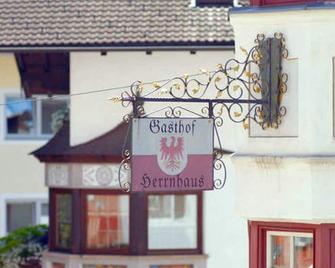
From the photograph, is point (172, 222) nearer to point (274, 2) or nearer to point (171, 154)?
point (274, 2)

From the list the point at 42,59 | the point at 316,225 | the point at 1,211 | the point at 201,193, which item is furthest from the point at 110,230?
the point at 1,211

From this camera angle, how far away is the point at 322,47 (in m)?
16.4

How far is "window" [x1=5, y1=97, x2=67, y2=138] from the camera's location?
110 ft

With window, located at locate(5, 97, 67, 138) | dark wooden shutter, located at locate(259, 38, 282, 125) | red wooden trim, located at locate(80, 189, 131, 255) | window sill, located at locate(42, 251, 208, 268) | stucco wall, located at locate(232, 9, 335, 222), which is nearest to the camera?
stucco wall, located at locate(232, 9, 335, 222)

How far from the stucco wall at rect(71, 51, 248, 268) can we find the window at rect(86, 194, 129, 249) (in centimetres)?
97

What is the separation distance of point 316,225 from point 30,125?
59.0ft

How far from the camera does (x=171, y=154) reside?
1608cm

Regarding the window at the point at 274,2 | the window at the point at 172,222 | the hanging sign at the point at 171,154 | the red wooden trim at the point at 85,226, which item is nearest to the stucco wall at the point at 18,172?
the red wooden trim at the point at 85,226

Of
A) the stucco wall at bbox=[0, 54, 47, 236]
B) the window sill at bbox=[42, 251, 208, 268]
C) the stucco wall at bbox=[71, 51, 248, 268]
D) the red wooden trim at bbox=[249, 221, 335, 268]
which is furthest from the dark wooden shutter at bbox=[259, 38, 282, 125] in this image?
the stucco wall at bbox=[0, 54, 47, 236]

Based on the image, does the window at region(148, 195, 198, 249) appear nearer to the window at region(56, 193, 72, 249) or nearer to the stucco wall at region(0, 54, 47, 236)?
the window at region(56, 193, 72, 249)

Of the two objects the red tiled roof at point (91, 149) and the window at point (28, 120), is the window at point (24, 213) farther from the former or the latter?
the red tiled roof at point (91, 149)

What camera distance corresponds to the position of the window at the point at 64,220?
23.9m

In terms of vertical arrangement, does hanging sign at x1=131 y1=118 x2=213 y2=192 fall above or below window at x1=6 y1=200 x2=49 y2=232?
above

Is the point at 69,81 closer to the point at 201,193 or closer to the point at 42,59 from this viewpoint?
the point at 42,59
